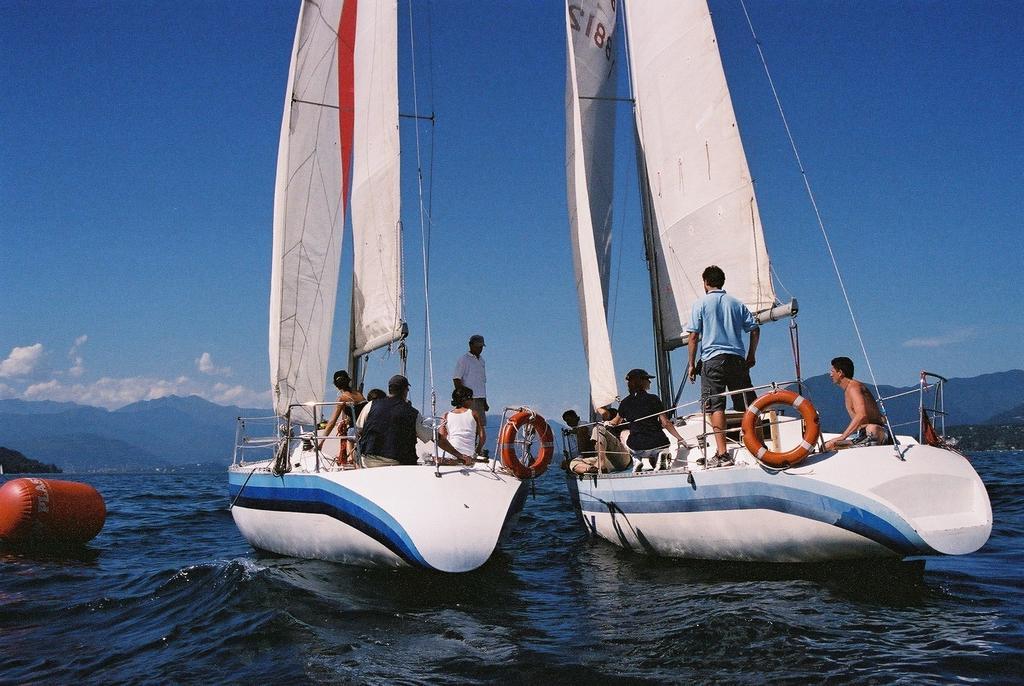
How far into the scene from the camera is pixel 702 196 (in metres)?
11.5

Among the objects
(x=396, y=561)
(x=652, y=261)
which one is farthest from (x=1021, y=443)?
(x=396, y=561)

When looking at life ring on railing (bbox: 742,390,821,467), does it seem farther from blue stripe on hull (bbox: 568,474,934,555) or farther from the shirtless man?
the shirtless man

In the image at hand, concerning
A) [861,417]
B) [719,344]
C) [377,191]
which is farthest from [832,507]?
[377,191]

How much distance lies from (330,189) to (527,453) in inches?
259

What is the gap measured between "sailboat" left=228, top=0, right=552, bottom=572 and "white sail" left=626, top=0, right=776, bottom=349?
422cm

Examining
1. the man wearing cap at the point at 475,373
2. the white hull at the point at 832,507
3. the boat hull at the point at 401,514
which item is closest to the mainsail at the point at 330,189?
the man wearing cap at the point at 475,373

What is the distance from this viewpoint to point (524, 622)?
638 centimetres

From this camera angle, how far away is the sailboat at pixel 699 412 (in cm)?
667

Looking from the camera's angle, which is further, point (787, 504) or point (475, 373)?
point (475, 373)

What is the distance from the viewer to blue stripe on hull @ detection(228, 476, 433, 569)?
24.0 feet

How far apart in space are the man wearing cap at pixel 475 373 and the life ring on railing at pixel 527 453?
152 centimetres

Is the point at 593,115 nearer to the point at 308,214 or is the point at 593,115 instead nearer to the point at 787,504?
the point at 308,214

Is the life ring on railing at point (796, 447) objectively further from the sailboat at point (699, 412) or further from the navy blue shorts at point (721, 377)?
the navy blue shorts at point (721, 377)

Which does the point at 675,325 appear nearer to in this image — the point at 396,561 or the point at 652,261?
the point at 652,261
